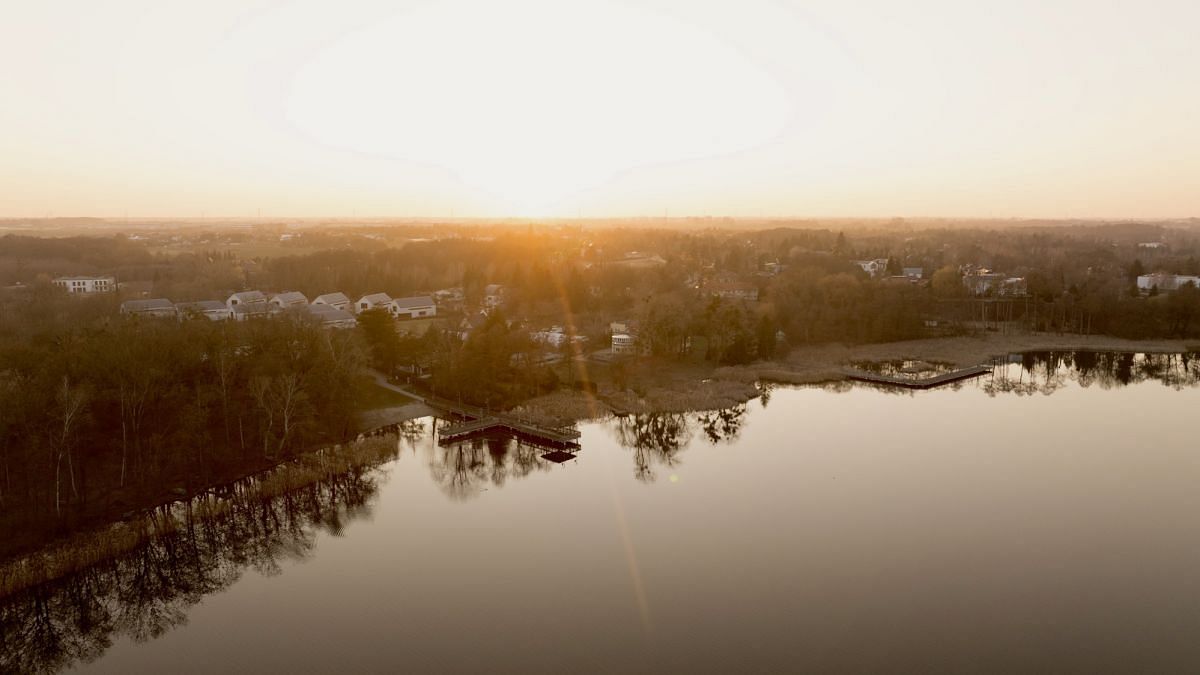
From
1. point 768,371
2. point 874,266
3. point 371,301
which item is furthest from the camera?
point 874,266

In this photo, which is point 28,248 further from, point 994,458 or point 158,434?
point 994,458

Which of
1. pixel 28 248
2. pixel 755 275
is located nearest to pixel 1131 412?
pixel 755 275

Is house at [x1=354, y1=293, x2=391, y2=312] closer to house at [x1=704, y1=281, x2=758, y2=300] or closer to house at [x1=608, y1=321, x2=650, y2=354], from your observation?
house at [x1=608, y1=321, x2=650, y2=354]

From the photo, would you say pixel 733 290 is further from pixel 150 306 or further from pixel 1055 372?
pixel 150 306

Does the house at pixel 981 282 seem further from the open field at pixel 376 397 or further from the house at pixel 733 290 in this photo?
the open field at pixel 376 397

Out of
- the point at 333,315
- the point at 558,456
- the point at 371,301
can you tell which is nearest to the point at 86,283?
the point at 371,301

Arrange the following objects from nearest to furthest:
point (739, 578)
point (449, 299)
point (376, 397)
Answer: point (739, 578)
point (376, 397)
point (449, 299)
